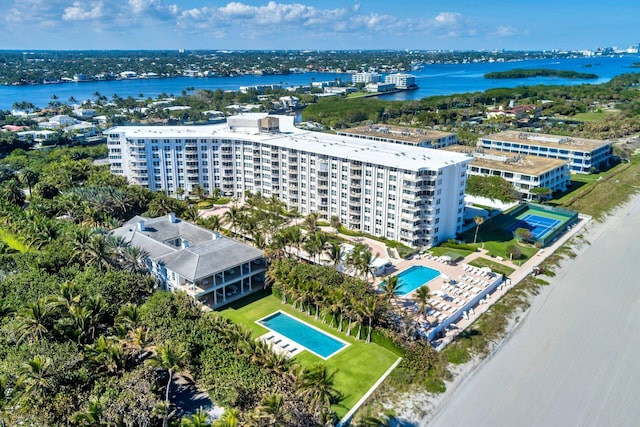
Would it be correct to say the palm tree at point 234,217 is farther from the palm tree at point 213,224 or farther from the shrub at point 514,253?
the shrub at point 514,253

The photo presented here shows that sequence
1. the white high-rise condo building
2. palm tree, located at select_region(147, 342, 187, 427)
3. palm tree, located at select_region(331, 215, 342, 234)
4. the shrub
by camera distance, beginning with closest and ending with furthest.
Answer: palm tree, located at select_region(147, 342, 187, 427)
the shrub
the white high-rise condo building
palm tree, located at select_region(331, 215, 342, 234)

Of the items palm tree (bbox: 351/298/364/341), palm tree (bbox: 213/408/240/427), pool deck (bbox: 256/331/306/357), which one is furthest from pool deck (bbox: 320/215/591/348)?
palm tree (bbox: 213/408/240/427)

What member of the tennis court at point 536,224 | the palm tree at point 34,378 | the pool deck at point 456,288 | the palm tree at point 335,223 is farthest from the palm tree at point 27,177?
the tennis court at point 536,224

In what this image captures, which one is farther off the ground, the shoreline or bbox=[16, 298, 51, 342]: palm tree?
bbox=[16, 298, 51, 342]: palm tree

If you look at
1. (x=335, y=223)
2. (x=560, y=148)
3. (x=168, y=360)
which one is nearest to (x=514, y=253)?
(x=335, y=223)

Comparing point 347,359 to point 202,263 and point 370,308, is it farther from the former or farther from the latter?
point 202,263

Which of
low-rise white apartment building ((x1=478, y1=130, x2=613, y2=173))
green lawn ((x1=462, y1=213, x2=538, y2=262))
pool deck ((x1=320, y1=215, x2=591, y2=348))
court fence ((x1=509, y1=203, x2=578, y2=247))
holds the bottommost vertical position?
pool deck ((x1=320, y1=215, x2=591, y2=348))

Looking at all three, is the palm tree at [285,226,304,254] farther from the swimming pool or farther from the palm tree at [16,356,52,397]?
the palm tree at [16,356,52,397]
